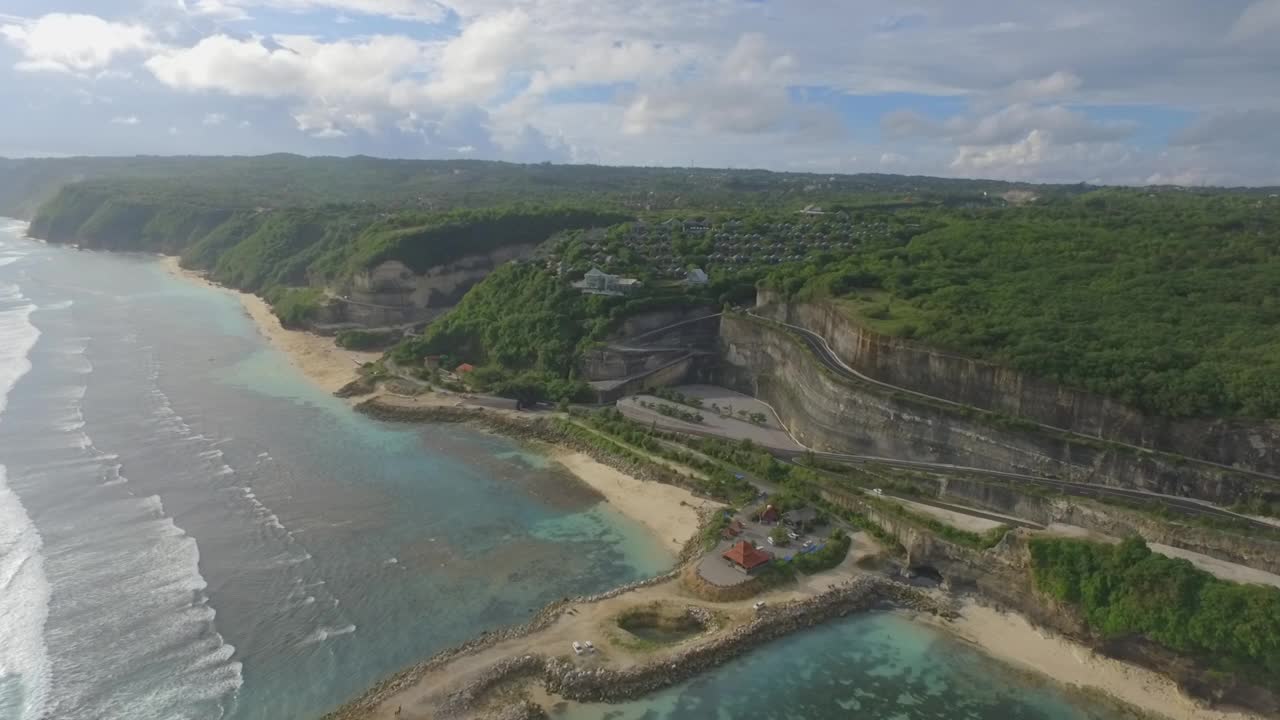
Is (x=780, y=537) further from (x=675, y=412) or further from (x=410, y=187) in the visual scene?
(x=410, y=187)

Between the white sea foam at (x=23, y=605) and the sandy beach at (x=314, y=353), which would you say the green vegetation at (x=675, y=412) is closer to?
the sandy beach at (x=314, y=353)

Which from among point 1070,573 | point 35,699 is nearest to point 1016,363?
point 1070,573

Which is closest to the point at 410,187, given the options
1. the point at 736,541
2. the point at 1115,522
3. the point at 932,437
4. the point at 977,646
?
the point at 932,437

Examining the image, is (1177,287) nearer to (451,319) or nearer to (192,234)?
(451,319)

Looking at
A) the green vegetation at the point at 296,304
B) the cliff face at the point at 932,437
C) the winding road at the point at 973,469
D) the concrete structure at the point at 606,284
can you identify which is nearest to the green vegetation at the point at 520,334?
the concrete structure at the point at 606,284

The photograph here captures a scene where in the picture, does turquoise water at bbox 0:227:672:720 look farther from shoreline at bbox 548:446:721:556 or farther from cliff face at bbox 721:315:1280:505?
cliff face at bbox 721:315:1280:505
